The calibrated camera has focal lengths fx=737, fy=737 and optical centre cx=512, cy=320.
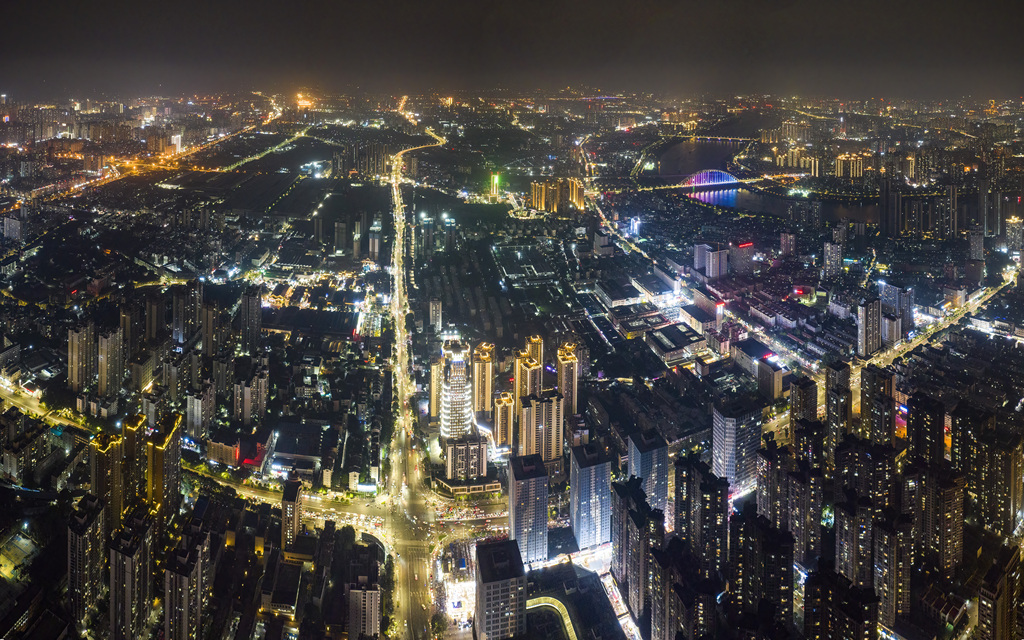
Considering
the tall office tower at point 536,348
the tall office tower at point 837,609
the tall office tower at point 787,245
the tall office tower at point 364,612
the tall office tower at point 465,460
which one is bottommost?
the tall office tower at point 364,612

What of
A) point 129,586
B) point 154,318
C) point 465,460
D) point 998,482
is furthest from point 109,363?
point 998,482

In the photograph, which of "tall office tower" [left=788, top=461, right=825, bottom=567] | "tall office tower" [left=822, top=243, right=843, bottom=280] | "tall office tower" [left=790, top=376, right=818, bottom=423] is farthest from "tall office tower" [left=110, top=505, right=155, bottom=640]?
"tall office tower" [left=822, top=243, right=843, bottom=280]

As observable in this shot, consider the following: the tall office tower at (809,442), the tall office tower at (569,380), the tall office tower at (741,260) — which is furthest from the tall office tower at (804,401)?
the tall office tower at (741,260)

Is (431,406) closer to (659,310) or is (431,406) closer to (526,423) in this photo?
(526,423)

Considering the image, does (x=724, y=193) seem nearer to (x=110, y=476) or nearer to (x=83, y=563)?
(x=110, y=476)

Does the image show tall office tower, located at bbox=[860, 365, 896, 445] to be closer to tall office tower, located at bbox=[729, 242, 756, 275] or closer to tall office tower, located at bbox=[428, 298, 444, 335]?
tall office tower, located at bbox=[428, 298, 444, 335]

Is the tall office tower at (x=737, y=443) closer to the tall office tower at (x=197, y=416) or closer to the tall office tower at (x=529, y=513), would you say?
the tall office tower at (x=529, y=513)

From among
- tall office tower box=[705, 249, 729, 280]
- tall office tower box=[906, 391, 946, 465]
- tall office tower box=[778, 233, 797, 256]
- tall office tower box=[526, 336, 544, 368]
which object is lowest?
tall office tower box=[906, 391, 946, 465]
